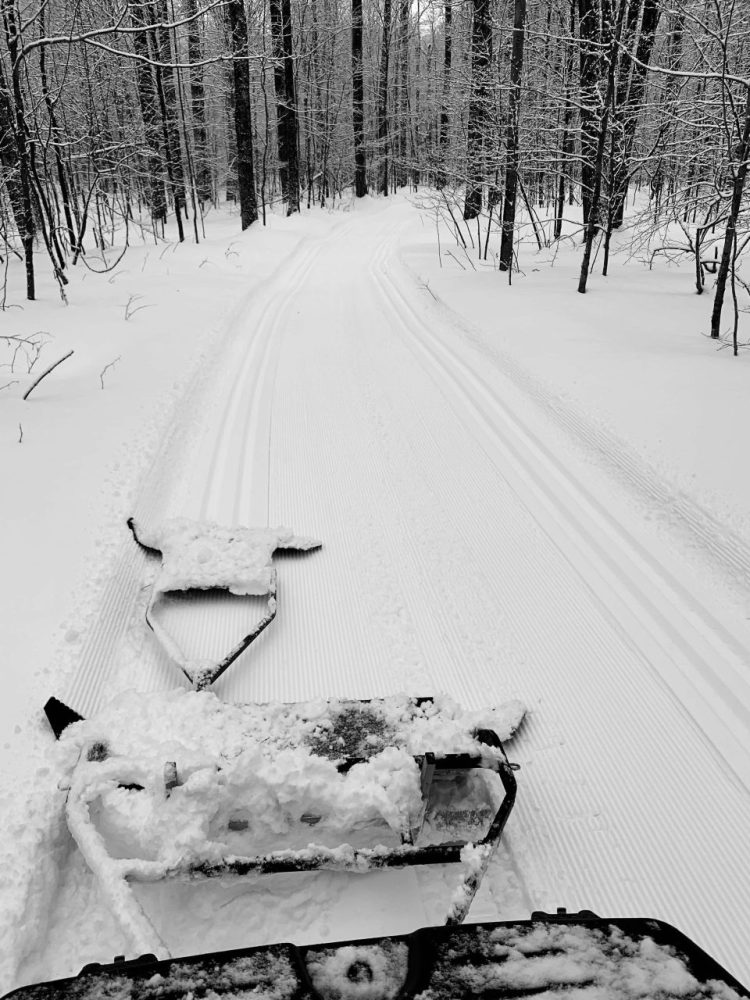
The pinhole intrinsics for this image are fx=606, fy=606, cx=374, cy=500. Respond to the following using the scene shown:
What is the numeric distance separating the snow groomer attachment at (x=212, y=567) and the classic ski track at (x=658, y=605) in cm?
179

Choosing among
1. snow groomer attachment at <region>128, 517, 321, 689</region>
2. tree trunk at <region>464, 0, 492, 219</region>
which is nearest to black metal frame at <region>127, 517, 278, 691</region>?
snow groomer attachment at <region>128, 517, 321, 689</region>

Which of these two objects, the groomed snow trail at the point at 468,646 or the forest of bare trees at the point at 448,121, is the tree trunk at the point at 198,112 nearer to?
the forest of bare trees at the point at 448,121

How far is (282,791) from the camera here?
2176 mm

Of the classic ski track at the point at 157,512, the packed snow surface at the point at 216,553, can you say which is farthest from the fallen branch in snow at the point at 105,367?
the packed snow surface at the point at 216,553

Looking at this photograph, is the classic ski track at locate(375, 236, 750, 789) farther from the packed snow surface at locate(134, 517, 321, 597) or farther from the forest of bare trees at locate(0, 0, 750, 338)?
the forest of bare trees at locate(0, 0, 750, 338)

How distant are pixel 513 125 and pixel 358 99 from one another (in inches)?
844

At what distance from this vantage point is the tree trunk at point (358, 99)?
83.1 feet

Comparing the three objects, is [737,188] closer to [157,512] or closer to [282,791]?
[157,512]

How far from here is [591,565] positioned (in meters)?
3.69

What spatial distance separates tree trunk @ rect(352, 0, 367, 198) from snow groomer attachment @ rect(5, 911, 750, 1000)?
31163 mm

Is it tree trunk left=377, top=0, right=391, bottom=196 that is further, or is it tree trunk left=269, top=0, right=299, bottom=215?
tree trunk left=377, top=0, right=391, bottom=196

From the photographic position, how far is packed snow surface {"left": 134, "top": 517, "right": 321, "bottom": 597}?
3414 mm

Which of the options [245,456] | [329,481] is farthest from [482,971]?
[245,456]

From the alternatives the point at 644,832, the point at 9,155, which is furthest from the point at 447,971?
the point at 9,155
